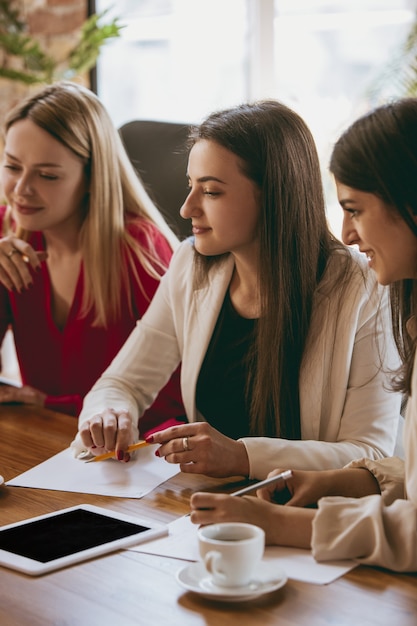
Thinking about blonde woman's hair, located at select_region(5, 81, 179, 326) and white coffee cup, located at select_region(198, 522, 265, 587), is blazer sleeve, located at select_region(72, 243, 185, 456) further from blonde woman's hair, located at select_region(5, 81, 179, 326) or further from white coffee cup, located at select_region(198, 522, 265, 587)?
white coffee cup, located at select_region(198, 522, 265, 587)

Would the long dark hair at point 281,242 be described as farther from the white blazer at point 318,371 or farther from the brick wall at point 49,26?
the brick wall at point 49,26

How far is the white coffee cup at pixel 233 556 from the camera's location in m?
0.93

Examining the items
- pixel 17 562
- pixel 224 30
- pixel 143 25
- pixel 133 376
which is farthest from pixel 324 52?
pixel 17 562

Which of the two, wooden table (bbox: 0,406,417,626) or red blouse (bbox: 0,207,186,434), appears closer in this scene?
wooden table (bbox: 0,406,417,626)

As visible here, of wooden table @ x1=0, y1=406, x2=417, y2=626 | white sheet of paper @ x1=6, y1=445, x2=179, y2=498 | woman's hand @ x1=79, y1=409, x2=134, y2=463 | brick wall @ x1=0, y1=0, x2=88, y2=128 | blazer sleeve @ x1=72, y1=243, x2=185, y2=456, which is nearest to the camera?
wooden table @ x1=0, y1=406, x2=417, y2=626

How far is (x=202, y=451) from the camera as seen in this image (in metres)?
1.34

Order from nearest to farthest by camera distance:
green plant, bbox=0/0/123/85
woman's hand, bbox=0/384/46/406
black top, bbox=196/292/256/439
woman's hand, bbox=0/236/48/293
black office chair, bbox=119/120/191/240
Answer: black top, bbox=196/292/256/439, woman's hand, bbox=0/384/46/406, woman's hand, bbox=0/236/48/293, black office chair, bbox=119/120/191/240, green plant, bbox=0/0/123/85

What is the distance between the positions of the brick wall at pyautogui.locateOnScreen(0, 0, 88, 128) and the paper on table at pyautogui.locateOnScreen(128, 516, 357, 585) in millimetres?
3243

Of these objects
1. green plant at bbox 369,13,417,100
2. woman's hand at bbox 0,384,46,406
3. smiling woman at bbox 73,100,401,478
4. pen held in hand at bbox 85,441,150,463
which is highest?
green plant at bbox 369,13,417,100

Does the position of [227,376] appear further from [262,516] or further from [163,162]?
[163,162]

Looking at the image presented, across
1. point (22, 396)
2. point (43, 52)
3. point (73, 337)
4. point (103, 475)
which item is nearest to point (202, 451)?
point (103, 475)

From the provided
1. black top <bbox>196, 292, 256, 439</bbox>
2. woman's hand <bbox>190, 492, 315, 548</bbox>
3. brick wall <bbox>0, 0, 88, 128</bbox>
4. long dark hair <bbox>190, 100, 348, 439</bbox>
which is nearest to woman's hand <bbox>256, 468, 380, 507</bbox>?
woman's hand <bbox>190, 492, 315, 548</bbox>

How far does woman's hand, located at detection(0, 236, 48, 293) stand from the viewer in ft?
6.66

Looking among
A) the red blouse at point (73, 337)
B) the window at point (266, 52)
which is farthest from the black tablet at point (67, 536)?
the window at point (266, 52)
